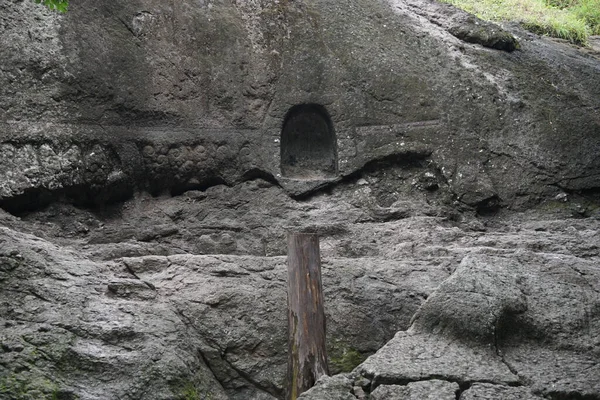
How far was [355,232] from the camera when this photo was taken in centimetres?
693

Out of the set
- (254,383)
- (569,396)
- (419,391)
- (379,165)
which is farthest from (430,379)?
(379,165)

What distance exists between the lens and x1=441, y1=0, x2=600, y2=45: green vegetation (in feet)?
31.1

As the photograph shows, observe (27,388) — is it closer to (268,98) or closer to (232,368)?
(232,368)

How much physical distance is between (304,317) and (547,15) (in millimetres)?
5784

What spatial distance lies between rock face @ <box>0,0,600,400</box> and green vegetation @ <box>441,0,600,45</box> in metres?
0.74

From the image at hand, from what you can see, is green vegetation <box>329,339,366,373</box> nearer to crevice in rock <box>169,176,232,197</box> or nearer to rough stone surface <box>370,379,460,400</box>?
rough stone surface <box>370,379,460,400</box>

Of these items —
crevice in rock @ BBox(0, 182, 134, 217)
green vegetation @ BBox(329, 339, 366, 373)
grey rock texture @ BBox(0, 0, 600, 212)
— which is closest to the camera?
green vegetation @ BBox(329, 339, 366, 373)

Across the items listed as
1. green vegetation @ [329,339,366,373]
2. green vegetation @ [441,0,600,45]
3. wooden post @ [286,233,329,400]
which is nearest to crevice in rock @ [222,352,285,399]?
wooden post @ [286,233,329,400]

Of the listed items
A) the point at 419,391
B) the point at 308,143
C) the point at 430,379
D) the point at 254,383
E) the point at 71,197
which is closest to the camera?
the point at 419,391

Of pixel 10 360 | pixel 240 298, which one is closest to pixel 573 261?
pixel 240 298

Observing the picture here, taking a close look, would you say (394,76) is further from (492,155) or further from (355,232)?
(355,232)

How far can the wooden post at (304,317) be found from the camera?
18.0 ft

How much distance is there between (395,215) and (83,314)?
9.42 feet

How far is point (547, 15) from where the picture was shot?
987cm
